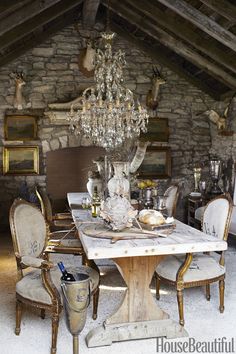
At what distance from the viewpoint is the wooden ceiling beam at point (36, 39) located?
21.8 feet

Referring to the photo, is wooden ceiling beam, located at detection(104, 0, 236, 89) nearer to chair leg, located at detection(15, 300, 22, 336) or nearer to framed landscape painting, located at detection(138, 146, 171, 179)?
framed landscape painting, located at detection(138, 146, 171, 179)

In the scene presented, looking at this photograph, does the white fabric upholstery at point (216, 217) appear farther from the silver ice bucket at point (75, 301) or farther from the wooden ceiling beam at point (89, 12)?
the wooden ceiling beam at point (89, 12)

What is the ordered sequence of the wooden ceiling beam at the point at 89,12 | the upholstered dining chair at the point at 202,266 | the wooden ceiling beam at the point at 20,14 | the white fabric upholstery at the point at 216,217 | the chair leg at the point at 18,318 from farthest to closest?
the wooden ceiling beam at the point at 89,12
the wooden ceiling beam at the point at 20,14
the white fabric upholstery at the point at 216,217
the upholstered dining chair at the point at 202,266
the chair leg at the point at 18,318

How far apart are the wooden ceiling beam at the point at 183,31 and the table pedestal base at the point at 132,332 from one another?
4072 mm

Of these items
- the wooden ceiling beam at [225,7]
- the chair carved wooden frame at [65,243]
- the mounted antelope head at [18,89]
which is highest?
the wooden ceiling beam at [225,7]

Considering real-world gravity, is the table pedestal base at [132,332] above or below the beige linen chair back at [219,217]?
below

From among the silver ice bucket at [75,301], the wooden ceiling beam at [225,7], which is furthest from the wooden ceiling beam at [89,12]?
the silver ice bucket at [75,301]

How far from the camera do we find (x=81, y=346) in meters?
2.65

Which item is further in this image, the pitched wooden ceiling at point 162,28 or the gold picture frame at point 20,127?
the gold picture frame at point 20,127

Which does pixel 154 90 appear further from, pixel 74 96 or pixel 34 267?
pixel 34 267

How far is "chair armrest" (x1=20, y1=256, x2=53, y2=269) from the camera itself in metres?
2.57

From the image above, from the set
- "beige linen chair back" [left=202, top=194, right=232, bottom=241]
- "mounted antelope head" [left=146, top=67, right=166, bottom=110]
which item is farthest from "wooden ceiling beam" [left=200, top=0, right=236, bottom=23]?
"mounted antelope head" [left=146, top=67, right=166, bottom=110]

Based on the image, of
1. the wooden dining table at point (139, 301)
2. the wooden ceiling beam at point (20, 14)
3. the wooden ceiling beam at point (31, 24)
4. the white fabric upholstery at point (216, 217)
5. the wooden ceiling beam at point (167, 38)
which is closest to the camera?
the wooden dining table at point (139, 301)

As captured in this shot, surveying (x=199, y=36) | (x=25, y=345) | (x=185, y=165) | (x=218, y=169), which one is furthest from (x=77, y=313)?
(x=185, y=165)
